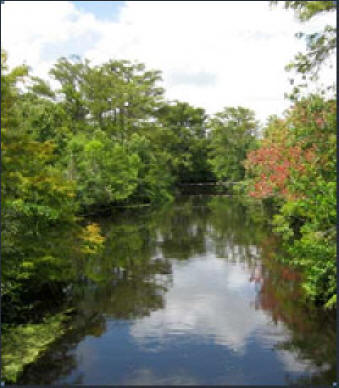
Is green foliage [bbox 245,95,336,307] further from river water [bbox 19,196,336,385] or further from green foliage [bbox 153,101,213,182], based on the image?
green foliage [bbox 153,101,213,182]

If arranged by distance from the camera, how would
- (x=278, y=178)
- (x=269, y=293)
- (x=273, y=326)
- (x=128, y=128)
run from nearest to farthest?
1. (x=273, y=326)
2. (x=269, y=293)
3. (x=278, y=178)
4. (x=128, y=128)

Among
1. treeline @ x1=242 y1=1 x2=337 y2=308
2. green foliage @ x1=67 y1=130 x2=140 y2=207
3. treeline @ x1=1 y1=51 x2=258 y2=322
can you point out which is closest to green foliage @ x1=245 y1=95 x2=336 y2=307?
treeline @ x1=242 y1=1 x2=337 y2=308

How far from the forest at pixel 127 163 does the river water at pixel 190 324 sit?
1.06 m

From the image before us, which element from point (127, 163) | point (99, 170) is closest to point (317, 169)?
point (99, 170)

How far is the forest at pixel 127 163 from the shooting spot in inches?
529

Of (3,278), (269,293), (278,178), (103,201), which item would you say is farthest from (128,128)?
(3,278)

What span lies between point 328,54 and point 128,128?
65806 mm

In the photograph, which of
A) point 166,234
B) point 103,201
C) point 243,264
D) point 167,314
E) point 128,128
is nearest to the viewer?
point 167,314

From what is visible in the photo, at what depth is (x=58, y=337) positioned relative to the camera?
52.9ft

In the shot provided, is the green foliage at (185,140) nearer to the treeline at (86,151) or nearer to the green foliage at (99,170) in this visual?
the treeline at (86,151)

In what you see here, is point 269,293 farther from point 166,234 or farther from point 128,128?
point 128,128

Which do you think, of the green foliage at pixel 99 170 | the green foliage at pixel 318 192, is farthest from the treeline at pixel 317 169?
the green foliage at pixel 99 170

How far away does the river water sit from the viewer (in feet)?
45.4

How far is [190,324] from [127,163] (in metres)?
36.6
